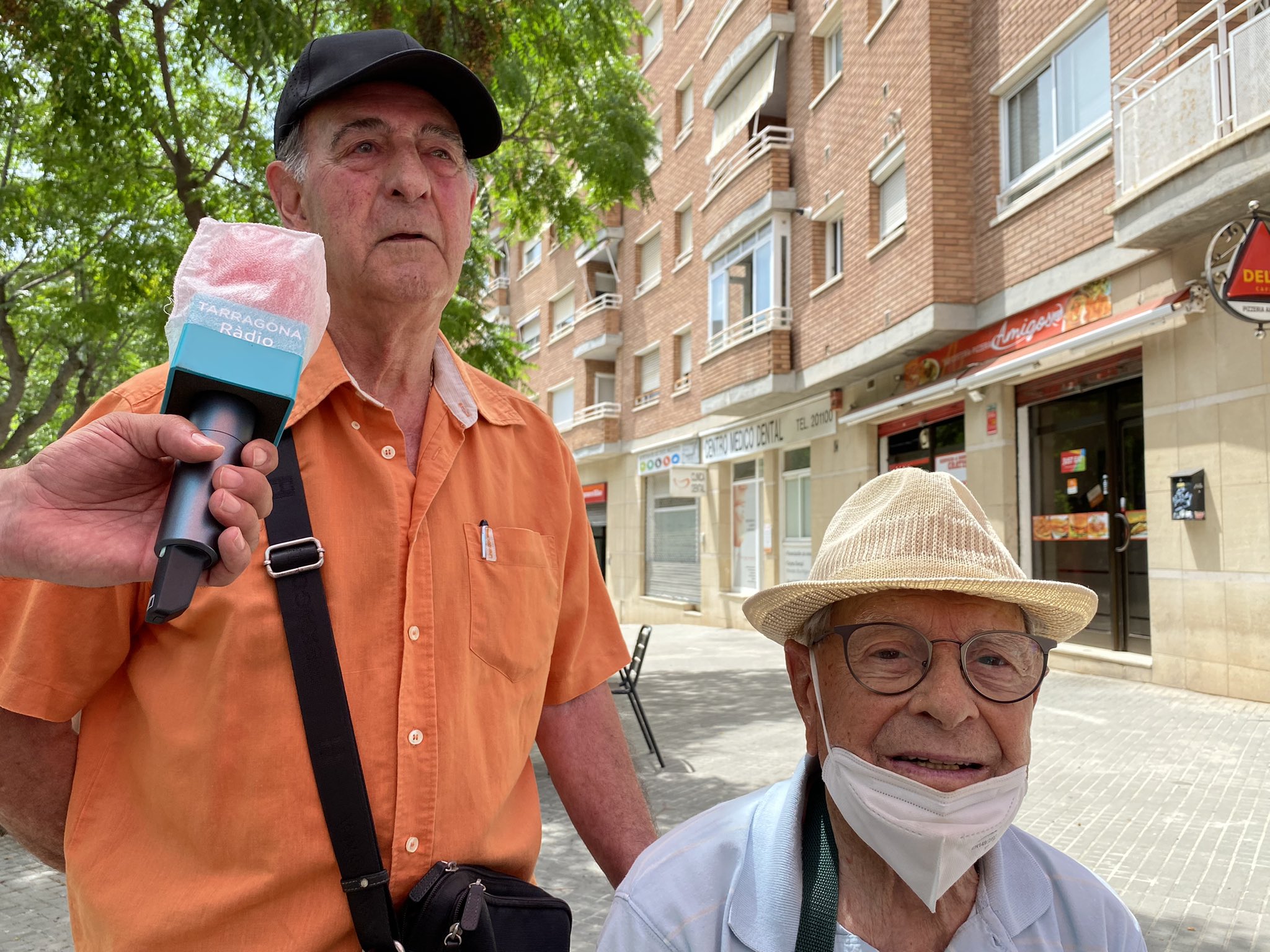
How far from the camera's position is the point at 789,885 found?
1826 mm

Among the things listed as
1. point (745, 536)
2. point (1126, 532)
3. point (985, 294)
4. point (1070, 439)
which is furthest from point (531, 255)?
point (1126, 532)

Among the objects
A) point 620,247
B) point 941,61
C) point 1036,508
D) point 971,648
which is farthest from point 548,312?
point 971,648

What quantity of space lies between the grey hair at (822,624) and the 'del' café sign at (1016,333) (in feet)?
34.8

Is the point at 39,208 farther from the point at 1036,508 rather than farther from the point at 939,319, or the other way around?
the point at 1036,508

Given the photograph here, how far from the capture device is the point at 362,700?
5.46ft

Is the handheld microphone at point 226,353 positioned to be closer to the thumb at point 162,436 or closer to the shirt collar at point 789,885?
the thumb at point 162,436

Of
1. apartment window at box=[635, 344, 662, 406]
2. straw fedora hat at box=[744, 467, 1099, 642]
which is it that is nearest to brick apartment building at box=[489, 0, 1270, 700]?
apartment window at box=[635, 344, 662, 406]

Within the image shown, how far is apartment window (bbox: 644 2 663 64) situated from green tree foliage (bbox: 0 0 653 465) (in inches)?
668

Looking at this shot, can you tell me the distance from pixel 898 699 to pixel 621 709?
892cm

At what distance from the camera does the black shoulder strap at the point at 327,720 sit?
1.56m

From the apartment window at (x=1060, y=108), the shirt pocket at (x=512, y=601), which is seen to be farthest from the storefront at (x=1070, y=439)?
the shirt pocket at (x=512, y=601)

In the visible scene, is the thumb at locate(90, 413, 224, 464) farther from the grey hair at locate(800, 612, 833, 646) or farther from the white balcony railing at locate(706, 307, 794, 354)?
the white balcony railing at locate(706, 307, 794, 354)

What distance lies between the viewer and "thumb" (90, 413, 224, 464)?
1.00 m

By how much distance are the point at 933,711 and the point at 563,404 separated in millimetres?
31180
